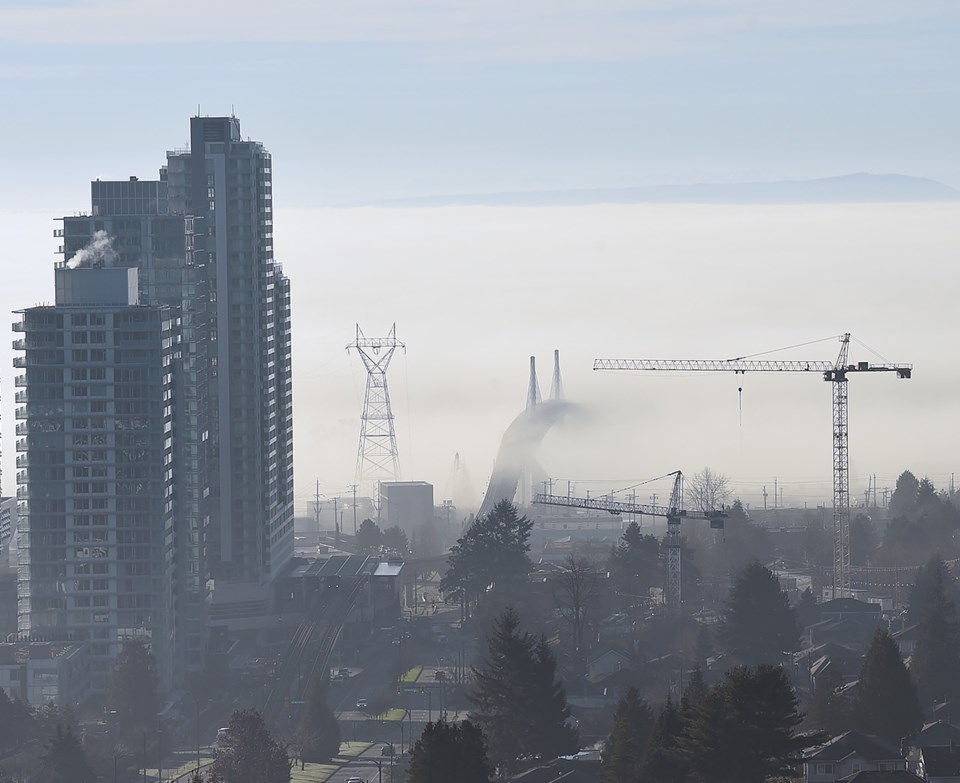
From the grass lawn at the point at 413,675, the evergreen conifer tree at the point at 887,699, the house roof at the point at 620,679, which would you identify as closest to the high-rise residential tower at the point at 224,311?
the grass lawn at the point at 413,675

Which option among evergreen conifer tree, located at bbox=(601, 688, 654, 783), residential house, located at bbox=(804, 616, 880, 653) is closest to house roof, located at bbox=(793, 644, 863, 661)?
residential house, located at bbox=(804, 616, 880, 653)

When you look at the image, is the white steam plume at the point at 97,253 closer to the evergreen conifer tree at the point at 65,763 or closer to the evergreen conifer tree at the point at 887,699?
the evergreen conifer tree at the point at 65,763

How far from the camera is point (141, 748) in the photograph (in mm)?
80125

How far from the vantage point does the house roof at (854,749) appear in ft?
212

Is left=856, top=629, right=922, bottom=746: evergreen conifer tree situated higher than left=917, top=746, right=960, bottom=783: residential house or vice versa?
left=856, top=629, right=922, bottom=746: evergreen conifer tree

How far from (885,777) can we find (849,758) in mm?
3828

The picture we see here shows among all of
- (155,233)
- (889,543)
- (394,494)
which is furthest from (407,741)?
(394,494)

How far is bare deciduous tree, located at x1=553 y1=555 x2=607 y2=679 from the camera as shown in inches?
3561

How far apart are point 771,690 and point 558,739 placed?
15399 millimetres

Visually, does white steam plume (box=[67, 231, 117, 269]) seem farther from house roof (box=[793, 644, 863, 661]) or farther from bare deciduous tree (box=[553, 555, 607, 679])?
house roof (box=[793, 644, 863, 661])

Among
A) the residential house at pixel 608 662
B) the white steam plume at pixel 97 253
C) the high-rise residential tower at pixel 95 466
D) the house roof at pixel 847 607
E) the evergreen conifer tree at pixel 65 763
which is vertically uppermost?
the white steam plume at pixel 97 253

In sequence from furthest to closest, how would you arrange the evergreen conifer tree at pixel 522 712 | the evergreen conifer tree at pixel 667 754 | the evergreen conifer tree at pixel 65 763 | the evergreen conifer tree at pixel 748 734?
the evergreen conifer tree at pixel 65 763 < the evergreen conifer tree at pixel 522 712 < the evergreen conifer tree at pixel 667 754 < the evergreen conifer tree at pixel 748 734

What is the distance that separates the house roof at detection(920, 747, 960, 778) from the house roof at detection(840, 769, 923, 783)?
1166 millimetres

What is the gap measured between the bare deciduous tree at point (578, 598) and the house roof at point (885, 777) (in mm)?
26964
